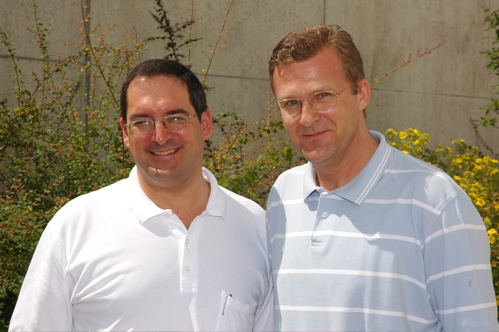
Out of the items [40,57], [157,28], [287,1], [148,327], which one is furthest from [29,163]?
[287,1]

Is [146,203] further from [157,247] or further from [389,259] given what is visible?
[389,259]

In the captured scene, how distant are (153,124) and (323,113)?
65 centimetres

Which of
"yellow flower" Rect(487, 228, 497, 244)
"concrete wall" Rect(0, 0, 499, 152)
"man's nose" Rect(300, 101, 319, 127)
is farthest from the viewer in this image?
"concrete wall" Rect(0, 0, 499, 152)

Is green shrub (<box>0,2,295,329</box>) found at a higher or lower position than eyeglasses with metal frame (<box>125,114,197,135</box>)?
lower

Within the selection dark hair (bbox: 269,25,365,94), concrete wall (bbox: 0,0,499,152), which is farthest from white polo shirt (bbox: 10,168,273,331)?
concrete wall (bbox: 0,0,499,152)

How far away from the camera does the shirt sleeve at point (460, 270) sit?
7.49ft

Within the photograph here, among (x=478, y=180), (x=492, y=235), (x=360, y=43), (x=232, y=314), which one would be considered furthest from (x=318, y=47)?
(x=360, y=43)

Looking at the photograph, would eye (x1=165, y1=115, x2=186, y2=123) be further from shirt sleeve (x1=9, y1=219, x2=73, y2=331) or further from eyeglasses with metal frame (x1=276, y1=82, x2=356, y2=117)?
shirt sleeve (x1=9, y1=219, x2=73, y2=331)

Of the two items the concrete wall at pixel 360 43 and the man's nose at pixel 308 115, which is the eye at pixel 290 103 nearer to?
the man's nose at pixel 308 115

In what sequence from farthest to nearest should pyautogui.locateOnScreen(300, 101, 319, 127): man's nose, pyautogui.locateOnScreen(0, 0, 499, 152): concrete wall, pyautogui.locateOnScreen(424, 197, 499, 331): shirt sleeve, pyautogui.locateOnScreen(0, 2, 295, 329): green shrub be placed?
pyautogui.locateOnScreen(0, 0, 499, 152): concrete wall, pyautogui.locateOnScreen(0, 2, 295, 329): green shrub, pyautogui.locateOnScreen(300, 101, 319, 127): man's nose, pyautogui.locateOnScreen(424, 197, 499, 331): shirt sleeve

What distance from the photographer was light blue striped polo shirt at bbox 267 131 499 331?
7.56ft

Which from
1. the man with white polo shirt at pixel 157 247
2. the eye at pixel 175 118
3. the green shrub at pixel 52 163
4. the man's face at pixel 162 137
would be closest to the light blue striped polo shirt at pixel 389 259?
the man with white polo shirt at pixel 157 247

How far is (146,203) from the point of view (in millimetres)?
2729

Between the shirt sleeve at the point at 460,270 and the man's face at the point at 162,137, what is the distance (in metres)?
0.97
